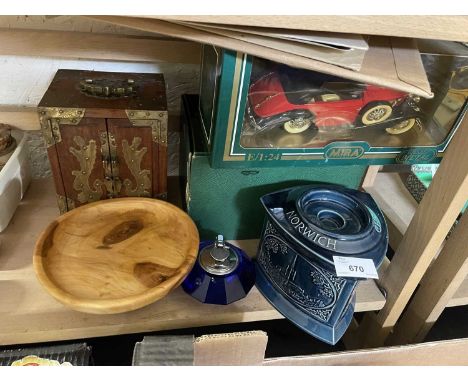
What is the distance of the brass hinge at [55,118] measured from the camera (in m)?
0.58

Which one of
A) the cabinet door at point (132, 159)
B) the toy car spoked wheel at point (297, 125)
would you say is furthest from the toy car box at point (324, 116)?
the cabinet door at point (132, 159)

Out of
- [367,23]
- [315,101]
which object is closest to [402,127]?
[315,101]

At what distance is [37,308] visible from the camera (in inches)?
24.8

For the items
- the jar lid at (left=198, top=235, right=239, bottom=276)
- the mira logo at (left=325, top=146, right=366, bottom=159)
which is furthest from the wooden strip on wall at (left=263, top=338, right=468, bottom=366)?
the mira logo at (left=325, top=146, right=366, bottom=159)

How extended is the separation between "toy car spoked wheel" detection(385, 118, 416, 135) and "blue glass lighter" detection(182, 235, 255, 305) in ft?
1.08

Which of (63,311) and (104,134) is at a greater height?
(104,134)

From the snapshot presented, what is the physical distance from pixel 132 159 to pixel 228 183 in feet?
0.54

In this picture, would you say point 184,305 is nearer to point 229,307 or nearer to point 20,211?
point 229,307

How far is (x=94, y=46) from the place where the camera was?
0.71 metres

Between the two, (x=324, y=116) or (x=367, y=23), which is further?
(x=324, y=116)

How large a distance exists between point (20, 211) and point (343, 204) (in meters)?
0.58

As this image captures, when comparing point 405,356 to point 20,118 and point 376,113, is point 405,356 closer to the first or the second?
point 376,113

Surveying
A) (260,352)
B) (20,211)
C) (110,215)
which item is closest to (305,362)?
(260,352)
